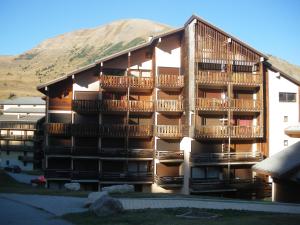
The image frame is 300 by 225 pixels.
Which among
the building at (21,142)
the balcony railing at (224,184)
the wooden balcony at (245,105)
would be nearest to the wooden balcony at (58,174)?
the balcony railing at (224,184)

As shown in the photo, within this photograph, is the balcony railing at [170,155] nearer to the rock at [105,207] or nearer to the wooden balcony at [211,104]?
the wooden balcony at [211,104]

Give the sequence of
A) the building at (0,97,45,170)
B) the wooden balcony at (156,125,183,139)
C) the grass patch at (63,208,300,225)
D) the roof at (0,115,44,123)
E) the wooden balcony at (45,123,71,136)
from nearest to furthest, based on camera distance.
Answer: the grass patch at (63,208,300,225) → the wooden balcony at (45,123,71,136) → the wooden balcony at (156,125,183,139) → the building at (0,97,45,170) → the roof at (0,115,44,123)

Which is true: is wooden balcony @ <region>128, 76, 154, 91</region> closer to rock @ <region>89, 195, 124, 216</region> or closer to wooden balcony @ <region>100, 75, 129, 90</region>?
wooden balcony @ <region>100, 75, 129, 90</region>

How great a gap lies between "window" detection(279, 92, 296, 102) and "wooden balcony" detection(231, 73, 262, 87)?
13.5 feet

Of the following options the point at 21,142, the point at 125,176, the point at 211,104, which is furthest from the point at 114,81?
the point at 21,142

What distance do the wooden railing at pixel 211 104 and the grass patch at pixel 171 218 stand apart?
20.6 meters

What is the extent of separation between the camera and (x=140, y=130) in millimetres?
40000

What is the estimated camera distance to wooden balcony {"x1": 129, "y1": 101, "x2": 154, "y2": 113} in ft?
131

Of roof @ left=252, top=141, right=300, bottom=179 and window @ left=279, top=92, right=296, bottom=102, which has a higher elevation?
window @ left=279, top=92, right=296, bottom=102

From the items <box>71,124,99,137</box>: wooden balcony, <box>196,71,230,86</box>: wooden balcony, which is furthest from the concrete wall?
<box>71,124,99,137</box>: wooden balcony

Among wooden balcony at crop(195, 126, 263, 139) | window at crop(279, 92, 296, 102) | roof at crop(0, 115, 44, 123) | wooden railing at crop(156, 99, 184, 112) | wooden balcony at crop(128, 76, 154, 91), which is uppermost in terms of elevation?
wooden balcony at crop(128, 76, 154, 91)

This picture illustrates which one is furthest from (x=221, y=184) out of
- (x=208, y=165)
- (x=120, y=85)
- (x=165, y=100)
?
(x=120, y=85)

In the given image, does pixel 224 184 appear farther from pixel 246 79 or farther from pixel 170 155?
pixel 246 79

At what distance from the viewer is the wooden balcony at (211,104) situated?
127 ft
